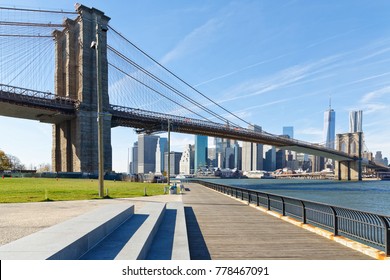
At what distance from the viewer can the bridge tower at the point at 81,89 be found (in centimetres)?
5453

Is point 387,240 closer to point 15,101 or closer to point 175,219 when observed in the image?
point 175,219

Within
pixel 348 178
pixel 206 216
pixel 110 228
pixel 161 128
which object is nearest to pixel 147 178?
pixel 161 128

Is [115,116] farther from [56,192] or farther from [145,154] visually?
[145,154]

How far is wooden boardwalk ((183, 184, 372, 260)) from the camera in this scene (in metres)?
7.11

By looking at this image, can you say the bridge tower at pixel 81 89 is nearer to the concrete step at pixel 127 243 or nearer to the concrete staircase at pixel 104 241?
the concrete staircase at pixel 104 241

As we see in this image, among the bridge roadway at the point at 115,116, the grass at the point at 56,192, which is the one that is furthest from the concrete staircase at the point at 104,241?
the bridge roadway at the point at 115,116

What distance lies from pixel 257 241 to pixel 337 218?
2669 millimetres

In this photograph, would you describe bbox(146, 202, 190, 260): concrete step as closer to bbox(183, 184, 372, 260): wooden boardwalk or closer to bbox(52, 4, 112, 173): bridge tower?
bbox(183, 184, 372, 260): wooden boardwalk

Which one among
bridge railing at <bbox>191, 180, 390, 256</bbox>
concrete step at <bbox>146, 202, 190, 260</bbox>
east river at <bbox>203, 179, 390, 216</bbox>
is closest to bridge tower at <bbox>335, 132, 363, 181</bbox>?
east river at <bbox>203, 179, 390, 216</bbox>

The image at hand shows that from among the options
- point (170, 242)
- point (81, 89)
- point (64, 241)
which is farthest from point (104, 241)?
point (81, 89)

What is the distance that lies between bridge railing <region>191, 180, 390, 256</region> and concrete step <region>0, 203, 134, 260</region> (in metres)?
6.57

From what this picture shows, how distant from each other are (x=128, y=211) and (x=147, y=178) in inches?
1745

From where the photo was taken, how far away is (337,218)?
8.98 metres

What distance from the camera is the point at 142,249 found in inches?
239
